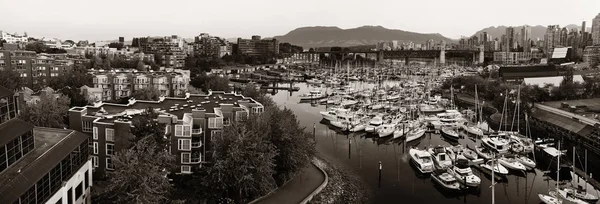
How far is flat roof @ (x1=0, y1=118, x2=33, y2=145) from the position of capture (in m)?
10.4

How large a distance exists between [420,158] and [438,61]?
120626 mm

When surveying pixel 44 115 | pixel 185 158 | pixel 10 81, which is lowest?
pixel 185 158

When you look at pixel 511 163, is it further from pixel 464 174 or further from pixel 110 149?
pixel 110 149

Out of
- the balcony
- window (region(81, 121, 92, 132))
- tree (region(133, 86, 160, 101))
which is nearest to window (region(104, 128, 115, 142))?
window (region(81, 121, 92, 132))

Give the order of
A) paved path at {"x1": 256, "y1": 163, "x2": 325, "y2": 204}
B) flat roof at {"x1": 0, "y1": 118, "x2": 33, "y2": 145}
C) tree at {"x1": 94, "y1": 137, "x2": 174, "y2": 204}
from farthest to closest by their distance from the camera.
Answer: paved path at {"x1": 256, "y1": 163, "x2": 325, "y2": 204} → tree at {"x1": 94, "y1": 137, "x2": 174, "y2": 204} → flat roof at {"x1": 0, "y1": 118, "x2": 33, "y2": 145}

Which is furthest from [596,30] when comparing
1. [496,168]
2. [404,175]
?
[404,175]

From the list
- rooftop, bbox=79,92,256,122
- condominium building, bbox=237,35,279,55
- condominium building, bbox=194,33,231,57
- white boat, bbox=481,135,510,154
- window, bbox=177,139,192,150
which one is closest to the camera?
window, bbox=177,139,192,150

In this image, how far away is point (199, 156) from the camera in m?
17.5

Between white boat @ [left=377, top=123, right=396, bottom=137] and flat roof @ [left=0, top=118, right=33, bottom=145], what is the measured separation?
21450mm

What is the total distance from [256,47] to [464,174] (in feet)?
371

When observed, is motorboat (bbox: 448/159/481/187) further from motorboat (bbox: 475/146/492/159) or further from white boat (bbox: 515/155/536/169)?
white boat (bbox: 515/155/536/169)

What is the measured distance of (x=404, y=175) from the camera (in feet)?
70.6

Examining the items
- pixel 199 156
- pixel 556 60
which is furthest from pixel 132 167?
pixel 556 60

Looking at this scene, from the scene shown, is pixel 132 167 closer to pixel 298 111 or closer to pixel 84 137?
pixel 84 137
